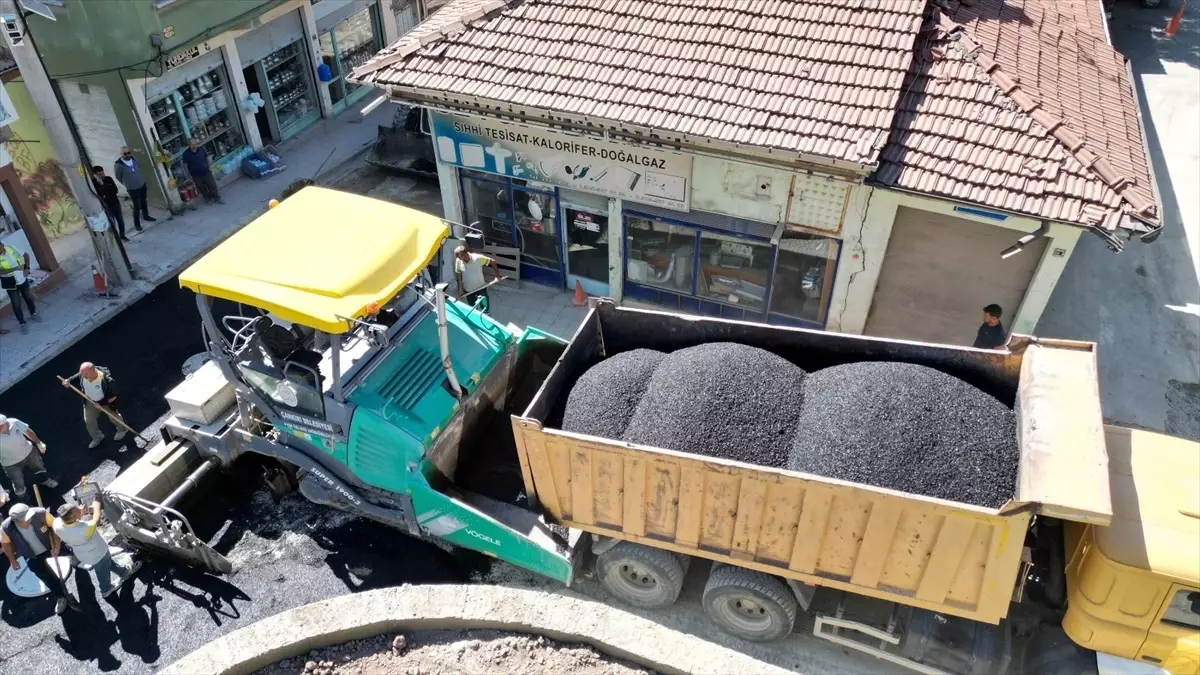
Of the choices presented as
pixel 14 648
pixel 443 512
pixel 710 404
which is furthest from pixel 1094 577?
pixel 14 648

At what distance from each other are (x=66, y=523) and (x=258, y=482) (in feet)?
7.04

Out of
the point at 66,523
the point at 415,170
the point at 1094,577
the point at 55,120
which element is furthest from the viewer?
the point at 415,170

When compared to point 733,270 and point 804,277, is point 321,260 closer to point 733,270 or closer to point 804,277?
point 733,270

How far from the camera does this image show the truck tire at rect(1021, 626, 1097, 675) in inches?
267

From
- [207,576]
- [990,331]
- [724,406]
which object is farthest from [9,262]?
[990,331]

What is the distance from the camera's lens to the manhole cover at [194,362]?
37.7ft

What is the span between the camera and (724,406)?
7.33 metres

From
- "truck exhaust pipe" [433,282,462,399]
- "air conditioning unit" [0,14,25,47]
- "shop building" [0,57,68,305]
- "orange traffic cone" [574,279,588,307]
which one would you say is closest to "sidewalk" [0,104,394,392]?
"shop building" [0,57,68,305]

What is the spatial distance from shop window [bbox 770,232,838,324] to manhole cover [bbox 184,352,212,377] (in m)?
8.21

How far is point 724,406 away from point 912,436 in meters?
1.61

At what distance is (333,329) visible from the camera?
7.12m

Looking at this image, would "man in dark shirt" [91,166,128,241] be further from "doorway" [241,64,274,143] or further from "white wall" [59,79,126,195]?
"doorway" [241,64,274,143]

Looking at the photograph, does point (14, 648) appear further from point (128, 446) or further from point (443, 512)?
A: point (443, 512)

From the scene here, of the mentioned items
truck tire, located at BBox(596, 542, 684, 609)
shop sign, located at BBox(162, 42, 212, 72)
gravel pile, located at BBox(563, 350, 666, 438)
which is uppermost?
shop sign, located at BBox(162, 42, 212, 72)
